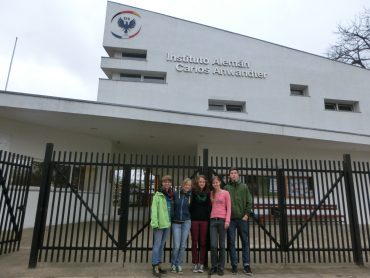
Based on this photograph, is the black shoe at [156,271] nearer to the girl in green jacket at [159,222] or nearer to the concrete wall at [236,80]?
the girl in green jacket at [159,222]

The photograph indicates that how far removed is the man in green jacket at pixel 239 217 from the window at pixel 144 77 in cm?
1261

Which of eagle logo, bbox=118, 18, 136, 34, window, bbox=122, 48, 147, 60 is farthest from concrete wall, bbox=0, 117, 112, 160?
eagle logo, bbox=118, 18, 136, 34

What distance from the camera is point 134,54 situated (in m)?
18.4

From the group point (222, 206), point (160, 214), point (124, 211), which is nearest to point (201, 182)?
point (222, 206)

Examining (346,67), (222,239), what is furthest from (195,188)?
(346,67)

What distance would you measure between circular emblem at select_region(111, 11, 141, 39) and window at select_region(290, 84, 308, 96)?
986cm

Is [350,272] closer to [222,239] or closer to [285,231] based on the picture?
[285,231]

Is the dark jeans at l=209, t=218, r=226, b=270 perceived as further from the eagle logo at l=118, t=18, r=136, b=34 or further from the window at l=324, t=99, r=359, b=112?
the eagle logo at l=118, t=18, r=136, b=34

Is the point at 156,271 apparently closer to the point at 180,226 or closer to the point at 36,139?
the point at 180,226

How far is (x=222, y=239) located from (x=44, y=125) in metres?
8.73

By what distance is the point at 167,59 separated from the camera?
57.7ft

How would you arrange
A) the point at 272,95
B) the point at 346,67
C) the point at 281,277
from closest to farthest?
the point at 281,277 < the point at 272,95 < the point at 346,67

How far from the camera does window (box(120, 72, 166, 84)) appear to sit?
17.8m

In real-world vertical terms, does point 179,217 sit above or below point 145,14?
below
